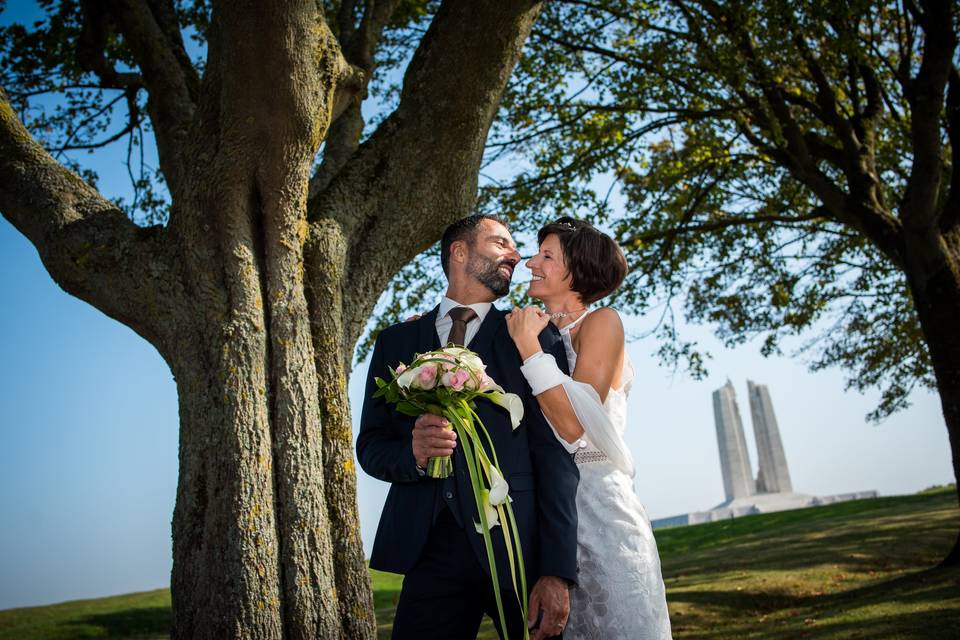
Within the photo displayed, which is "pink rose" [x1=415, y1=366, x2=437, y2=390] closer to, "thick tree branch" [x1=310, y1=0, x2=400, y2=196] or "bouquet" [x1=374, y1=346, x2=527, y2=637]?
"bouquet" [x1=374, y1=346, x2=527, y2=637]

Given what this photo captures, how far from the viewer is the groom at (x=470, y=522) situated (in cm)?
321

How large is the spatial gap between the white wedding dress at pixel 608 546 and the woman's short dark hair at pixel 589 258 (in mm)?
747

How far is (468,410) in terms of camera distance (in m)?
3.21

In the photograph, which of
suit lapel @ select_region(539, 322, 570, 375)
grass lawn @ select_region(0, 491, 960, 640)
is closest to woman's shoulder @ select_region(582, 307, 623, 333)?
suit lapel @ select_region(539, 322, 570, 375)

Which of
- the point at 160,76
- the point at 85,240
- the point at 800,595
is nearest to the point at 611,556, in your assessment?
the point at 85,240

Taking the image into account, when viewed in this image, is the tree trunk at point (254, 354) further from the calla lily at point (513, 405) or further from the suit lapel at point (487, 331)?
the calla lily at point (513, 405)

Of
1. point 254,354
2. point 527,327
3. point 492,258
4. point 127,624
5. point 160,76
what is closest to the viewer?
point 527,327

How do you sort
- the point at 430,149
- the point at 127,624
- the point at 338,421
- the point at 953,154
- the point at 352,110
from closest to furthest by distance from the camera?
1. the point at 338,421
2. the point at 430,149
3. the point at 352,110
4. the point at 953,154
5. the point at 127,624

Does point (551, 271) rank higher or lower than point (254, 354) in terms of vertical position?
higher

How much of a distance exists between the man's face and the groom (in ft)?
1.21

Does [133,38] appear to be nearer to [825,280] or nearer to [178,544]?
[178,544]

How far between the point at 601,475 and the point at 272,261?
291cm

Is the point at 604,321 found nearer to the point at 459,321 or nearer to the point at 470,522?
the point at 459,321

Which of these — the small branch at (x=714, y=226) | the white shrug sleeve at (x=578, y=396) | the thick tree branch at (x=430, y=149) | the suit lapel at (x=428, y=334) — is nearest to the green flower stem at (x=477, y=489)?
the white shrug sleeve at (x=578, y=396)
